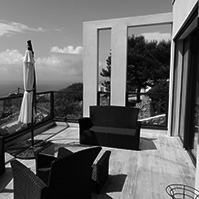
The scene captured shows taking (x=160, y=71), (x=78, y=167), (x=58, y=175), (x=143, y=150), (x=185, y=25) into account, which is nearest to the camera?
(x=58, y=175)

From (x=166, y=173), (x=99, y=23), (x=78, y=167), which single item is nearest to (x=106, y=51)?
(x=99, y=23)

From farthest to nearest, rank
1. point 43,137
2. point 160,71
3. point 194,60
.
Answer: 1. point 160,71
2. point 43,137
3. point 194,60

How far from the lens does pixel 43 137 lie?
5.09 metres

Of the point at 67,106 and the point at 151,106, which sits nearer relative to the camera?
the point at 151,106

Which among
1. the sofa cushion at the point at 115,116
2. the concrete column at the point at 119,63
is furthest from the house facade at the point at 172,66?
the sofa cushion at the point at 115,116

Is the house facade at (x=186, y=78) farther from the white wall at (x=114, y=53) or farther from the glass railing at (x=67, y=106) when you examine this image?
the glass railing at (x=67, y=106)

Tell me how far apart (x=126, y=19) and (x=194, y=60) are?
2.50 meters

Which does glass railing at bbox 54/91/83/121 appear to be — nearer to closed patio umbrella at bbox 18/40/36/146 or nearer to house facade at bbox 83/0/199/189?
house facade at bbox 83/0/199/189

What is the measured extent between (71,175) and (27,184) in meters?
0.43

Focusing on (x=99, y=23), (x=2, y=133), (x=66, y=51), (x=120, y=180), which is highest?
(x=66, y=51)

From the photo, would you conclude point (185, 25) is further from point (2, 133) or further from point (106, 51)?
point (2, 133)

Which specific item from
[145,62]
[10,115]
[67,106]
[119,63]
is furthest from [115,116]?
[145,62]

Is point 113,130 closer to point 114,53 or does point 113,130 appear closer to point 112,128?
point 112,128

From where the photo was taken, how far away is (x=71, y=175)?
1.79 metres
